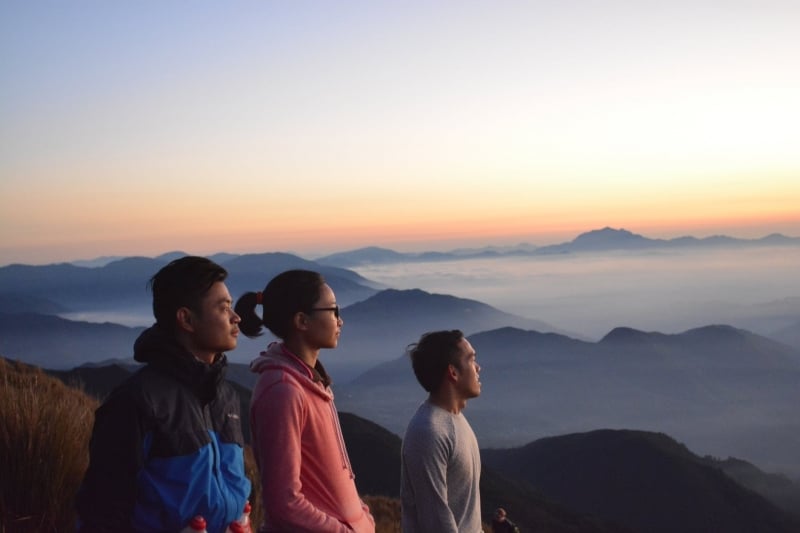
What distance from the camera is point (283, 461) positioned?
2771 mm

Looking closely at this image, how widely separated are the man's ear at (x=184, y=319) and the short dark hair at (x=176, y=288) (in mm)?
11

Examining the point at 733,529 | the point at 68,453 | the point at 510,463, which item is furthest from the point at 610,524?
the point at 68,453

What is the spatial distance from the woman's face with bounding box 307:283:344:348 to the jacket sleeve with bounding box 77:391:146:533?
0.80 metres

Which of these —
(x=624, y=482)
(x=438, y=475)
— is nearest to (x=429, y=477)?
(x=438, y=475)

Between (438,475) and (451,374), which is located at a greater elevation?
(451,374)

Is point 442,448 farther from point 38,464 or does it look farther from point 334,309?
point 38,464

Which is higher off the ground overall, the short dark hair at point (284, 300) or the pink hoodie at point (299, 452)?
the short dark hair at point (284, 300)

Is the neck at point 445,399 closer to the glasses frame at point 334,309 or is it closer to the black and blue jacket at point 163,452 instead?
the glasses frame at point 334,309

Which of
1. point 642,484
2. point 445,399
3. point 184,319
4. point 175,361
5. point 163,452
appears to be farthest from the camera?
point 642,484

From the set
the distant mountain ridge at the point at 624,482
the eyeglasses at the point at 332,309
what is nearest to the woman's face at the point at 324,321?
the eyeglasses at the point at 332,309

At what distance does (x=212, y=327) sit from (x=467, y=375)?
4.16ft

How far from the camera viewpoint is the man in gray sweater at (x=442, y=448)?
11.0ft

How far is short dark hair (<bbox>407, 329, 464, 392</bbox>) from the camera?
11.8ft

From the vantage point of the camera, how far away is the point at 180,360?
2629mm
